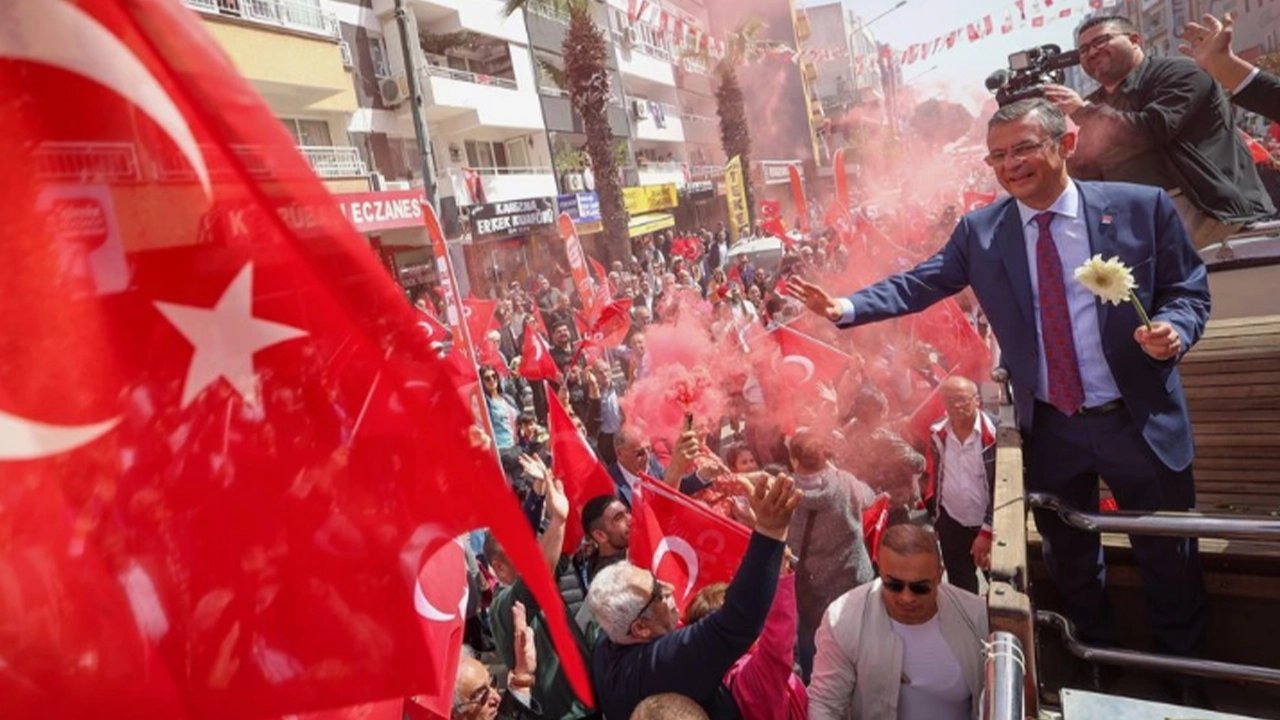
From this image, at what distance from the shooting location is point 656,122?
124 ft

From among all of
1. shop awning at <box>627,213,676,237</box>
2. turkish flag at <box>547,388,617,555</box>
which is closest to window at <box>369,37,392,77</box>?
shop awning at <box>627,213,676,237</box>

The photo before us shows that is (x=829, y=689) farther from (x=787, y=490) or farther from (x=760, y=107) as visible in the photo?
(x=760, y=107)

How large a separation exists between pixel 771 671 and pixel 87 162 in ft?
7.78

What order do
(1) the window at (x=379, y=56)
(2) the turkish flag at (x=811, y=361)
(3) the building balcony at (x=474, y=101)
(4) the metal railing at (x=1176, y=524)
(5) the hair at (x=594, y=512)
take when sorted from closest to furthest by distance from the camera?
(4) the metal railing at (x=1176, y=524), (5) the hair at (x=594, y=512), (2) the turkish flag at (x=811, y=361), (1) the window at (x=379, y=56), (3) the building balcony at (x=474, y=101)

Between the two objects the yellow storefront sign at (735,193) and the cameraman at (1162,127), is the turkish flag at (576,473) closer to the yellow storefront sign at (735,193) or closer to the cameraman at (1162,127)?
the cameraman at (1162,127)

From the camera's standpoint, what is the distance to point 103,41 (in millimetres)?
1396

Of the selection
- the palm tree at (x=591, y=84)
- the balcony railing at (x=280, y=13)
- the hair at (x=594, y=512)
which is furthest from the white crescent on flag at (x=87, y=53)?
the palm tree at (x=591, y=84)

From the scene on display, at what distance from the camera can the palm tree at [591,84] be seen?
18797mm

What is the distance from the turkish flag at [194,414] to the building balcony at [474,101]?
21414mm

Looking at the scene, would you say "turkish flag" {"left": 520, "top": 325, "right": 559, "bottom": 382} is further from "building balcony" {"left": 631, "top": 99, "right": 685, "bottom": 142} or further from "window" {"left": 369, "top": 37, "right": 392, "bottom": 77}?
"building balcony" {"left": 631, "top": 99, "right": 685, "bottom": 142}

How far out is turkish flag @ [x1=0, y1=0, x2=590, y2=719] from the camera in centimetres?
136

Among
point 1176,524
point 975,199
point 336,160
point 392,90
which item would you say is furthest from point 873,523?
point 392,90

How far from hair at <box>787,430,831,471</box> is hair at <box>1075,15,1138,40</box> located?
2257mm

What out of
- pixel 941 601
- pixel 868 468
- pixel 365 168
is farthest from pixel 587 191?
pixel 941 601
